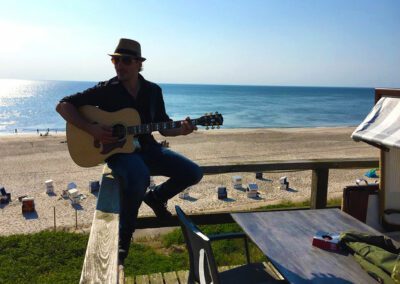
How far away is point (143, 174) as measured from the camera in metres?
3.04

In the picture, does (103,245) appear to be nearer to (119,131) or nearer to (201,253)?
(201,253)

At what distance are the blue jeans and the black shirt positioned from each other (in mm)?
224

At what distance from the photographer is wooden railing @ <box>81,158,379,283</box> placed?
1520mm

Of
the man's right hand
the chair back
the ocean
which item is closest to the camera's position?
the chair back

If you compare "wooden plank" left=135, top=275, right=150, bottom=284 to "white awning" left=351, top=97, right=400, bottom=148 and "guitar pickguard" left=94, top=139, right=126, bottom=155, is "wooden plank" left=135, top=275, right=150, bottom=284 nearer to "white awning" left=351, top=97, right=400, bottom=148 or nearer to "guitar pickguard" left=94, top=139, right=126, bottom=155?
"guitar pickguard" left=94, top=139, right=126, bottom=155

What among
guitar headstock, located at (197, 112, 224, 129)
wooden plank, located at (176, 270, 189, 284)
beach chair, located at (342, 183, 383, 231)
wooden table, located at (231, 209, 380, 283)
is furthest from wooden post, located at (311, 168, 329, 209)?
wooden plank, located at (176, 270, 189, 284)

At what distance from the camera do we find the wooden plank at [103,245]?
146 centimetres

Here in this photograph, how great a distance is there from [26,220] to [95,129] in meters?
11.6

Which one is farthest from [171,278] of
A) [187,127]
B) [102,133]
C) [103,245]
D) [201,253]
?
[103,245]

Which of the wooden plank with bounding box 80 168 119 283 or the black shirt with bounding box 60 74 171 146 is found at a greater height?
the black shirt with bounding box 60 74 171 146

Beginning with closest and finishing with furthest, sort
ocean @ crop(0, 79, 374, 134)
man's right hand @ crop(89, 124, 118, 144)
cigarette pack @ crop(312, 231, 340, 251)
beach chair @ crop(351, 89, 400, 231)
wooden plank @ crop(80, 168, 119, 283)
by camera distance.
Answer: wooden plank @ crop(80, 168, 119, 283), cigarette pack @ crop(312, 231, 340, 251), man's right hand @ crop(89, 124, 118, 144), beach chair @ crop(351, 89, 400, 231), ocean @ crop(0, 79, 374, 134)

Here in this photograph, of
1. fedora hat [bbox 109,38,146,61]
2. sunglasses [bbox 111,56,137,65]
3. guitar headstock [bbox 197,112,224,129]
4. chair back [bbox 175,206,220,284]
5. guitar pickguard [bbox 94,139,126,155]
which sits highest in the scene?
fedora hat [bbox 109,38,146,61]

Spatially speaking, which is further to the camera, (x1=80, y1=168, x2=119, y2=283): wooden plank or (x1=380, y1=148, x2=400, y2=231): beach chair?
(x1=380, y1=148, x2=400, y2=231): beach chair

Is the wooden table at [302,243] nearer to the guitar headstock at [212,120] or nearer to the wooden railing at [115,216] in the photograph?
the wooden railing at [115,216]
